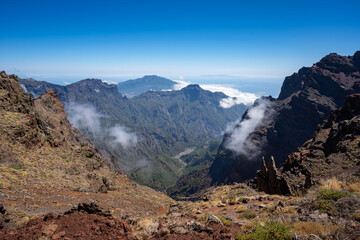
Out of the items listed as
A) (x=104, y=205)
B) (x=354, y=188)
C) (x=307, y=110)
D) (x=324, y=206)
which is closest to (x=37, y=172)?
(x=104, y=205)

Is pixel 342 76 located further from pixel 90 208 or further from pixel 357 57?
pixel 90 208

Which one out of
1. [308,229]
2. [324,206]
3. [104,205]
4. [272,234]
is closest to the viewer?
[272,234]

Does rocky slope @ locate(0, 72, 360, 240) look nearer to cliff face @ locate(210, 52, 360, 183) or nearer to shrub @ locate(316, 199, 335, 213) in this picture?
shrub @ locate(316, 199, 335, 213)

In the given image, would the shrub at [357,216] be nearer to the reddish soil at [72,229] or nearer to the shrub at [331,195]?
the shrub at [331,195]

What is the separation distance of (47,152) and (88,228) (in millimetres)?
20680

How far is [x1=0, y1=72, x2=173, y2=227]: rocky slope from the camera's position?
47.5ft

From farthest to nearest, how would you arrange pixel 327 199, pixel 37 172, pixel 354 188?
pixel 37 172 → pixel 354 188 → pixel 327 199

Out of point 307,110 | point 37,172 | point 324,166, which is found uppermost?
point 37,172

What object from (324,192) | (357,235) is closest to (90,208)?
(357,235)

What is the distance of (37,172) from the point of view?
65.5ft

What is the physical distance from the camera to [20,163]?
64.6 ft

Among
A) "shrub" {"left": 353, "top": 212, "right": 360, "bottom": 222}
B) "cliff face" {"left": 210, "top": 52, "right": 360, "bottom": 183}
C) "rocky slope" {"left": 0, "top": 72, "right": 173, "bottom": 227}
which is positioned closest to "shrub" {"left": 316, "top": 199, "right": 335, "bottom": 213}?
"shrub" {"left": 353, "top": 212, "right": 360, "bottom": 222}

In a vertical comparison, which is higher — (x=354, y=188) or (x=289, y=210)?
(x=354, y=188)

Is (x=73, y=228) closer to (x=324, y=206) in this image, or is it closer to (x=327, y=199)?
(x=324, y=206)
